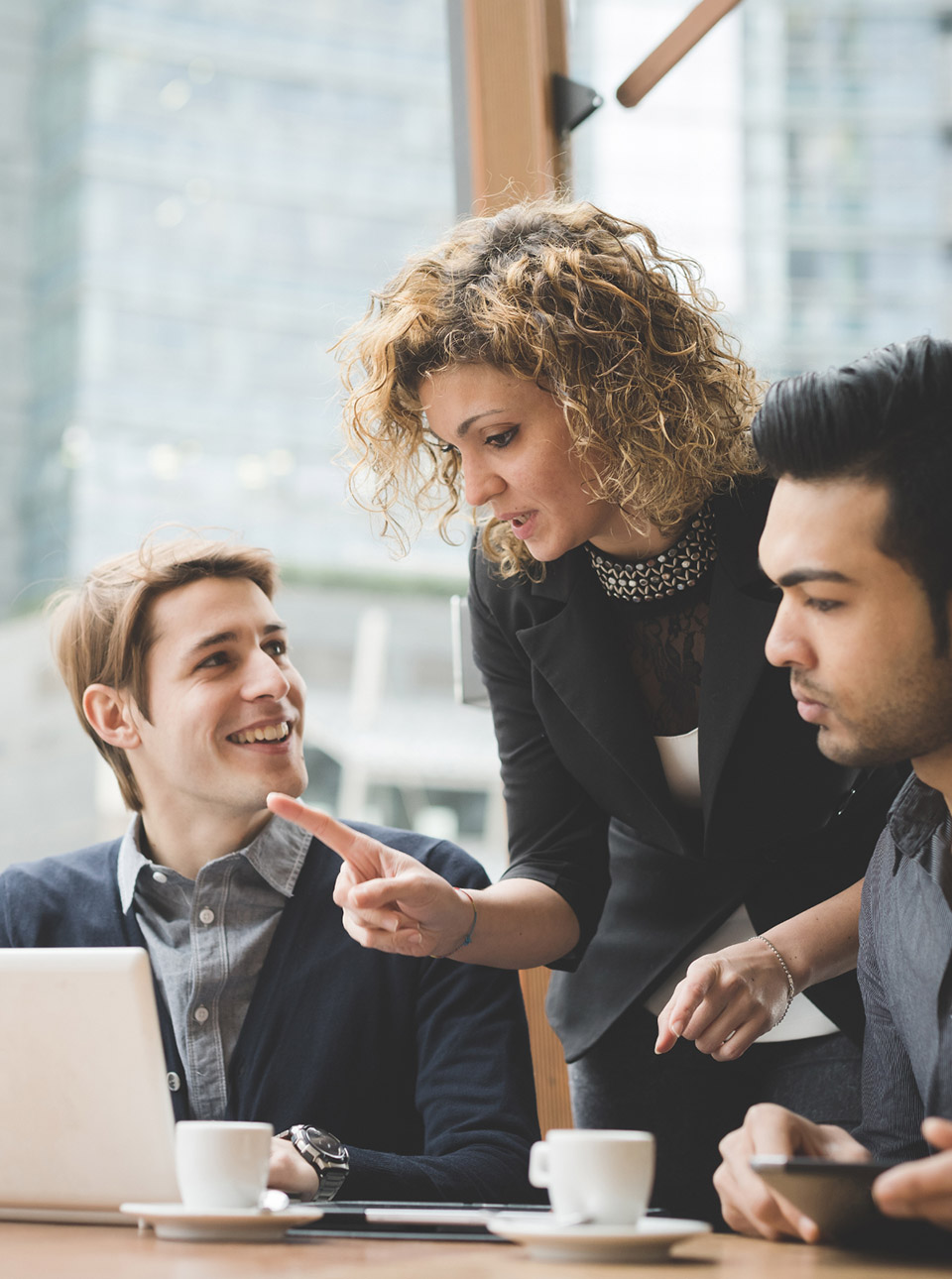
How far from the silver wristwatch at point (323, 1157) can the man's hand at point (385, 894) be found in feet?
0.65

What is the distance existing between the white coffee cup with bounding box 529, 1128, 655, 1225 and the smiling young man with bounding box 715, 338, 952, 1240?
0.32 metres

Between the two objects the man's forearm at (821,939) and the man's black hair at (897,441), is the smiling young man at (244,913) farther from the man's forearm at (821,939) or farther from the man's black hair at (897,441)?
the man's black hair at (897,441)

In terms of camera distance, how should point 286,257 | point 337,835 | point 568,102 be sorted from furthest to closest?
point 286,257 → point 568,102 → point 337,835

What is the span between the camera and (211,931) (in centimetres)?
165

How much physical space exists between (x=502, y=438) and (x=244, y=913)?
0.65 meters

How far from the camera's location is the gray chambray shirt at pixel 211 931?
5.15 feet

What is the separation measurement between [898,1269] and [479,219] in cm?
134

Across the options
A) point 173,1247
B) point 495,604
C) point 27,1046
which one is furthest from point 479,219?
point 173,1247

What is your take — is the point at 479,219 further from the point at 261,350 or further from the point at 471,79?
the point at 261,350

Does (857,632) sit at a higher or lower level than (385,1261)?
higher

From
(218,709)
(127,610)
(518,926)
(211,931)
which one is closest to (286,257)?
(127,610)

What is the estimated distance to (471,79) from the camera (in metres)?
2.25

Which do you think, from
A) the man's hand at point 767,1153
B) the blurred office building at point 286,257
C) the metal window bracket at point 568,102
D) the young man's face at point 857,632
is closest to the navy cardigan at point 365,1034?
the man's hand at point 767,1153

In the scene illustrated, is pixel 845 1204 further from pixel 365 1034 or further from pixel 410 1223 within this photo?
pixel 365 1034
